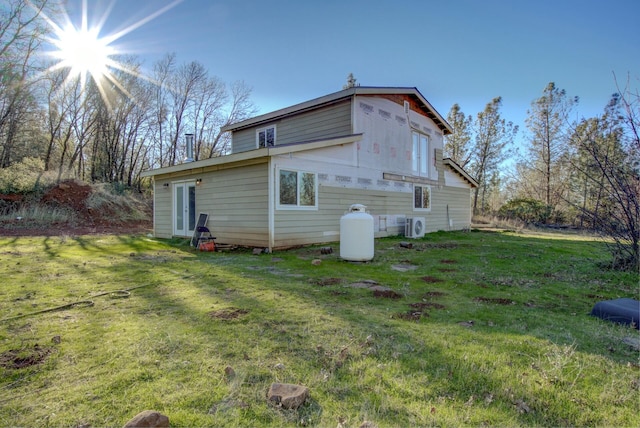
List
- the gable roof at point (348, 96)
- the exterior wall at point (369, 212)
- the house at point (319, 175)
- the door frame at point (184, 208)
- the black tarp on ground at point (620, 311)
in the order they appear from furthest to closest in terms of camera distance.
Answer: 1. the door frame at point (184, 208)
2. the gable roof at point (348, 96)
3. the exterior wall at point (369, 212)
4. the house at point (319, 175)
5. the black tarp on ground at point (620, 311)

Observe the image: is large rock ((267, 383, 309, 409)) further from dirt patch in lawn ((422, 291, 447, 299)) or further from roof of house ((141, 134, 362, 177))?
roof of house ((141, 134, 362, 177))

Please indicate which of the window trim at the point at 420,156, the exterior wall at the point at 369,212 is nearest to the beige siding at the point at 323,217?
the exterior wall at the point at 369,212

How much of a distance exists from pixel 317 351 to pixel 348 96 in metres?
9.39

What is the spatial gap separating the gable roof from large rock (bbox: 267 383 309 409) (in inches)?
385

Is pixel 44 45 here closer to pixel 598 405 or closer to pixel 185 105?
pixel 185 105

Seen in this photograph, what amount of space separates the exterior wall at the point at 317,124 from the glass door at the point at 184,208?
12.8ft

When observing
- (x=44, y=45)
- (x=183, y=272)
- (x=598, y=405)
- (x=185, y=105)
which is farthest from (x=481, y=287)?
(x=185, y=105)

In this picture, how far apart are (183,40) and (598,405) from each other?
1382 centimetres

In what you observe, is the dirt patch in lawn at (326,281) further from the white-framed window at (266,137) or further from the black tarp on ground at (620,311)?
the white-framed window at (266,137)

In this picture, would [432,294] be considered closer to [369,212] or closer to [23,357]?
[23,357]

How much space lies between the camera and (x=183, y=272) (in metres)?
5.75

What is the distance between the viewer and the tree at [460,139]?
28.4 metres

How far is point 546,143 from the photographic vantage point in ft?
82.4

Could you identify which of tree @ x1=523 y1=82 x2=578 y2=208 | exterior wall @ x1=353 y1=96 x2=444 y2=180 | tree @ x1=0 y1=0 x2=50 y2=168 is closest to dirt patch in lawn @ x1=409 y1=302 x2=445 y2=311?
exterior wall @ x1=353 y1=96 x2=444 y2=180
